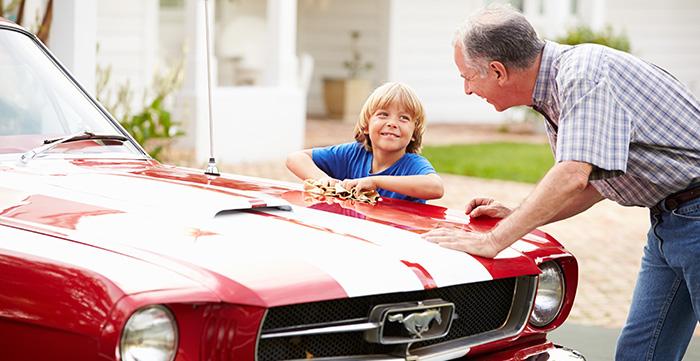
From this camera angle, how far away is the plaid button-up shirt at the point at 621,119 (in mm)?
3404

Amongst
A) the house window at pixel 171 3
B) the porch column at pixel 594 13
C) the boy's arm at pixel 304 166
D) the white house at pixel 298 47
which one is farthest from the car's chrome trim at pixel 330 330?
the porch column at pixel 594 13

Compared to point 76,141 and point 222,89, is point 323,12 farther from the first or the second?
point 76,141

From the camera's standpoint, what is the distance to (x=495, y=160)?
1532 centimetres

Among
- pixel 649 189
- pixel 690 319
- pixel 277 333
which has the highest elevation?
pixel 649 189

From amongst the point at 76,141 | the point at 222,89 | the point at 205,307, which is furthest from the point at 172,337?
the point at 222,89

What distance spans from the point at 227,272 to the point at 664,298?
68.6 inches

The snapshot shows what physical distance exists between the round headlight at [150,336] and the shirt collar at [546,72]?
149 centimetres

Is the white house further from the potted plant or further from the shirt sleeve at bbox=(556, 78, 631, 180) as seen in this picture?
the shirt sleeve at bbox=(556, 78, 631, 180)

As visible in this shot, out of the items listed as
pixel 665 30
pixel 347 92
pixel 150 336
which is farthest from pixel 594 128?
pixel 665 30

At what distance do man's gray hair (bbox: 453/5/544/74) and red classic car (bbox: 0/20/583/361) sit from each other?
537mm

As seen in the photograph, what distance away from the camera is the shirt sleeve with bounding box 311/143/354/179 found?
4.70 meters

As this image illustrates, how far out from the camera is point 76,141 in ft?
13.3

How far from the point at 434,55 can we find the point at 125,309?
19.3 meters

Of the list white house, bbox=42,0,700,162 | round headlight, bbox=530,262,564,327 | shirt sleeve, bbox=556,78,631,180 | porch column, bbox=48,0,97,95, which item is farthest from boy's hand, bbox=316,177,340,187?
white house, bbox=42,0,700,162
